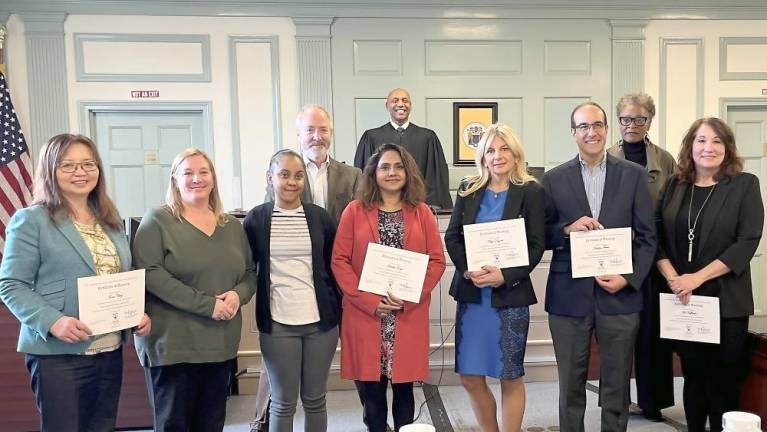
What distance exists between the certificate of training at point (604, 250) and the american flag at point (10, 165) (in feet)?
15.0

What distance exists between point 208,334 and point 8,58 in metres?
4.56

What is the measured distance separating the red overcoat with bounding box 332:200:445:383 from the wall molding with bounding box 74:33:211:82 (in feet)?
12.0

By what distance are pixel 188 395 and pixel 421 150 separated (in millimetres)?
3057

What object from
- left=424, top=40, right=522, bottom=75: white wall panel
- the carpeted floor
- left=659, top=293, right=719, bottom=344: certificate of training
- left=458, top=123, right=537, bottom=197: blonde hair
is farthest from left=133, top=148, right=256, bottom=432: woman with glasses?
left=424, top=40, right=522, bottom=75: white wall panel

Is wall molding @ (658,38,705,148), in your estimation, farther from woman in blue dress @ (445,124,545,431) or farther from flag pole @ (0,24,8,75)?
flag pole @ (0,24,8,75)

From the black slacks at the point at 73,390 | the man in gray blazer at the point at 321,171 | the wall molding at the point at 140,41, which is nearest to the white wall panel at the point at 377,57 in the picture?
the wall molding at the point at 140,41

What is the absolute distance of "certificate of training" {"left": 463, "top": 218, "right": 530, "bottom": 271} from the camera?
221 centimetres

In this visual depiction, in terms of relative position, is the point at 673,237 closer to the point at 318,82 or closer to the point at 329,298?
the point at 329,298

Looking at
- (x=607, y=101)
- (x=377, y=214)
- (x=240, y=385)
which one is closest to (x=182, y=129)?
(x=240, y=385)

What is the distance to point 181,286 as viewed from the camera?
1907mm

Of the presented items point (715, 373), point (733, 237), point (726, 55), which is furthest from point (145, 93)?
point (726, 55)

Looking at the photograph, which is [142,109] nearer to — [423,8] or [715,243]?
[423,8]

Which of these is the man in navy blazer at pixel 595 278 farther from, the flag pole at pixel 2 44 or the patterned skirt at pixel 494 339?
the flag pole at pixel 2 44

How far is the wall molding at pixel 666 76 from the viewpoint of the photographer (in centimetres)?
556
